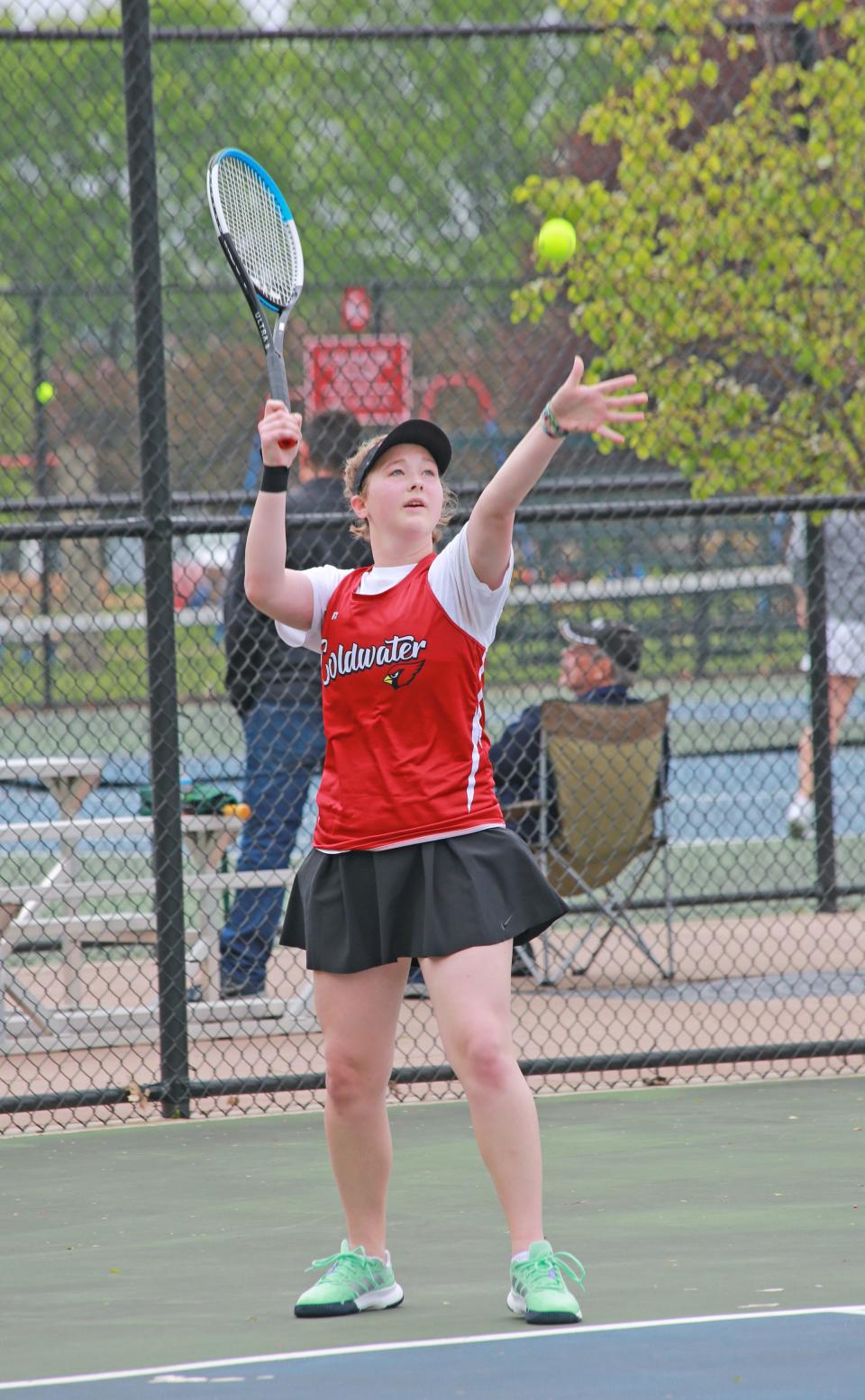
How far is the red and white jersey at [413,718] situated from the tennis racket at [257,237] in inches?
25.8

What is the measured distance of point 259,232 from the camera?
446 centimetres

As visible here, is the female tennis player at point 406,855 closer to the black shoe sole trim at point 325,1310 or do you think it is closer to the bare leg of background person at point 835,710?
the black shoe sole trim at point 325,1310

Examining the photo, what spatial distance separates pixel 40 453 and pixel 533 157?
6.68 metres

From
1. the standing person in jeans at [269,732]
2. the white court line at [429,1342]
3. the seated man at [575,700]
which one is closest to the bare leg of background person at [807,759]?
the seated man at [575,700]

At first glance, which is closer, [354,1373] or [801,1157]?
[354,1373]

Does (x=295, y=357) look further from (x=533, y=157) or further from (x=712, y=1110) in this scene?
(x=712, y=1110)

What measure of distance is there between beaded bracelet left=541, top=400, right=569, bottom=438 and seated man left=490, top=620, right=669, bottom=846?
366cm

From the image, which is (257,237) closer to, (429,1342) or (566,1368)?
(429,1342)

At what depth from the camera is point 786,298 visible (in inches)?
290

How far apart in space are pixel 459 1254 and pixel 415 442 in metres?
1.63

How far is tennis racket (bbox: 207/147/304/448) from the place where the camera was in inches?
164

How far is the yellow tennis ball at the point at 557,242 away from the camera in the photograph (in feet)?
24.5

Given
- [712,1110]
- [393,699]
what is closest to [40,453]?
[712,1110]

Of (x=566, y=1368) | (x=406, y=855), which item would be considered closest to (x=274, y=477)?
(x=406, y=855)
